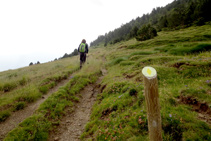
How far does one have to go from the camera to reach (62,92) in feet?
27.5

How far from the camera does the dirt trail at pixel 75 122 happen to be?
5245 millimetres

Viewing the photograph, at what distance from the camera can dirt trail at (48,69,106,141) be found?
5.24 metres

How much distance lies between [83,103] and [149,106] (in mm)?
6760

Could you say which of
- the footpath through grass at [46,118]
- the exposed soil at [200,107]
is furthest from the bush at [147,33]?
the exposed soil at [200,107]

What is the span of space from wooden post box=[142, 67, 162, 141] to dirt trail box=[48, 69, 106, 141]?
4.09m

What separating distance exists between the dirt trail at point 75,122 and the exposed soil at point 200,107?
5.11m

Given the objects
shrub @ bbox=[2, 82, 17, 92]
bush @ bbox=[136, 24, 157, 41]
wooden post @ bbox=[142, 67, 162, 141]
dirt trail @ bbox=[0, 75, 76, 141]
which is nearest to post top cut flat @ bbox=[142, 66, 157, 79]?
wooden post @ bbox=[142, 67, 162, 141]

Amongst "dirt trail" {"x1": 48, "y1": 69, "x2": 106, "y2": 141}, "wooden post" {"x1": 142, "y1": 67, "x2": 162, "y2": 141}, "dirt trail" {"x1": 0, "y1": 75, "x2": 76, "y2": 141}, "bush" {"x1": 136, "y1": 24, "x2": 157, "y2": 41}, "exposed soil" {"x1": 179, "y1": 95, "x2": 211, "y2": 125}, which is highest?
"bush" {"x1": 136, "y1": 24, "x2": 157, "y2": 41}

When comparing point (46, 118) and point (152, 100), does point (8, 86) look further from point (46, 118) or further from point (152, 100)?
point (152, 100)

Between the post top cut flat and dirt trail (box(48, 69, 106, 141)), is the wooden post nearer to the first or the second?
the post top cut flat

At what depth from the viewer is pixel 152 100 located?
7.16 feet

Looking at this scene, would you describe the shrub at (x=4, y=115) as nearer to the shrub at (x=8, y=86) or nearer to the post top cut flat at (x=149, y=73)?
the shrub at (x=8, y=86)

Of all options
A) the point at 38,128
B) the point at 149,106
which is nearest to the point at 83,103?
the point at 38,128

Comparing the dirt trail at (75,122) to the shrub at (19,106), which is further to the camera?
the shrub at (19,106)
